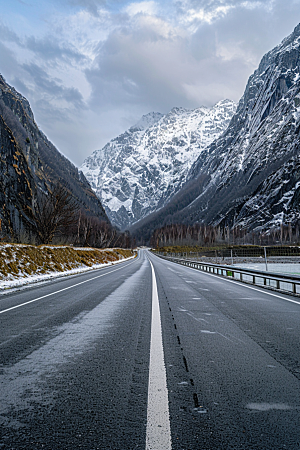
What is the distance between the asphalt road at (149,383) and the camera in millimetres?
2303

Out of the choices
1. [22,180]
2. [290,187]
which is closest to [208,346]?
[22,180]

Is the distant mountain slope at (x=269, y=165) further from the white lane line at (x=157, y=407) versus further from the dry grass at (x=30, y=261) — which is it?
the white lane line at (x=157, y=407)

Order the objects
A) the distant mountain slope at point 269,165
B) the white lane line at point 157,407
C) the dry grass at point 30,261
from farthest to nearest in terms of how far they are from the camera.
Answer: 1. the distant mountain slope at point 269,165
2. the dry grass at point 30,261
3. the white lane line at point 157,407

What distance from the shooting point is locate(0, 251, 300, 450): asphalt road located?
2303 millimetres

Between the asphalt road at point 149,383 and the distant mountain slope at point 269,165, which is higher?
the distant mountain slope at point 269,165

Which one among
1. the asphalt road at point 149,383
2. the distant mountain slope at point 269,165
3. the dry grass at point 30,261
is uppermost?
the distant mountain slope at point 269,165

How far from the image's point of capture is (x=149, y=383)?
326 centimetres

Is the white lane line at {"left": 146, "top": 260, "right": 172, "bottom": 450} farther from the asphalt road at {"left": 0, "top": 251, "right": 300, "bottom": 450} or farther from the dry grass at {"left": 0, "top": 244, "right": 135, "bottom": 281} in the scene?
the dry grass at {"left": 0, "top": 244, "right": 135, "bottom": 281}

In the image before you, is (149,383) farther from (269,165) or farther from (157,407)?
(269,165)

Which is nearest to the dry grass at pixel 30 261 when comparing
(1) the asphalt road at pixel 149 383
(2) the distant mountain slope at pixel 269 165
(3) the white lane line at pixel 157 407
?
(1) the asphalt road at pixel 149 383

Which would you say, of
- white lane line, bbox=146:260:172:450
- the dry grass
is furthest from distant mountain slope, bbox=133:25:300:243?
white lane line, bbox=146:260:172:450

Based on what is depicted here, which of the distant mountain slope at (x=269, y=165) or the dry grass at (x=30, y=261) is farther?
the distant mountain slope at (x=269, y=165)

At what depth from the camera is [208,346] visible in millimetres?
4719

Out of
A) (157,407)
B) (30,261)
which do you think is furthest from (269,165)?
(157,407)
